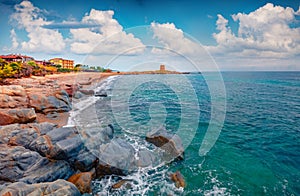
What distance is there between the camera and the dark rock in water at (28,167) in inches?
336

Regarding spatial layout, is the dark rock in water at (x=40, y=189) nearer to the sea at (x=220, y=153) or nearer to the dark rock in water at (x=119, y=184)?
the sea at (x=220, y=153)

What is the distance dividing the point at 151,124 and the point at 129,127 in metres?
2.55

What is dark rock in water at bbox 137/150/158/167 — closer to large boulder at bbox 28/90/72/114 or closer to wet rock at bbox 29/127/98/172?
wet rock at bbox 29/127/98/172

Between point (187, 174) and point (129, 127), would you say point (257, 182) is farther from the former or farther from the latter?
point (129, 127)

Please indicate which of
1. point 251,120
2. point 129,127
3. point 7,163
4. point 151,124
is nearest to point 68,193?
point 7,163

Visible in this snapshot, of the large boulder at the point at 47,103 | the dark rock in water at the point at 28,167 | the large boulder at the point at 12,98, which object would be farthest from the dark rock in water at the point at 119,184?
the large boulder at the point at 12,98

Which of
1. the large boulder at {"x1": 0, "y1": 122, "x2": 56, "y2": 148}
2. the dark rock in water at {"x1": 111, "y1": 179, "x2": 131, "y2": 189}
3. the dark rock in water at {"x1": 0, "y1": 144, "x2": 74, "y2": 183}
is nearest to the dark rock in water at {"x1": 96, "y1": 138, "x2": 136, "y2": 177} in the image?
the dark rock in water at {"x1": 111, "y1": 179, "x2": 131, "y2": 189}

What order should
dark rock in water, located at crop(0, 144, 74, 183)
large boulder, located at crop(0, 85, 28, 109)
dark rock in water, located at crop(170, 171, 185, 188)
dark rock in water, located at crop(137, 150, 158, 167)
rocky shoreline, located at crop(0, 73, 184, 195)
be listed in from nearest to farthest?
rocky shoreline, located at crop(0, 73, 184, 195) < dark rock in water, located at crop(0, 144, 74, 183) < dark rock in water, located at crop(170, 171, 185, 188) < dark rock in water, located at crop(137, 150, 158, 167) < large boulder, located at crop(0, 85, 28, 109)

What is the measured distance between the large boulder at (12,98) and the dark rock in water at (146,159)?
47.7 feet

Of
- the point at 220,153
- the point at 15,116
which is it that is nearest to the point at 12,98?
the point at 15,116

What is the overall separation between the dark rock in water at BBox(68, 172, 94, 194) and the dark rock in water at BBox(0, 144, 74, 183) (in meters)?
0.59

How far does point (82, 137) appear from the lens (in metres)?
11.7

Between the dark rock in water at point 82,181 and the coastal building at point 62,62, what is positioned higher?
the coastal building at point 62,62

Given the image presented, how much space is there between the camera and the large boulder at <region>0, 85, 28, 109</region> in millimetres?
18016
